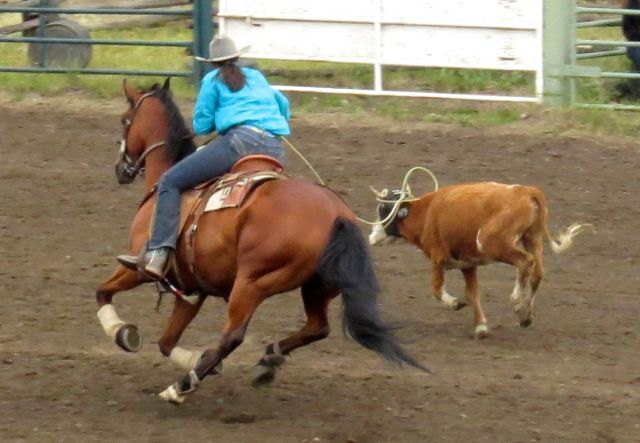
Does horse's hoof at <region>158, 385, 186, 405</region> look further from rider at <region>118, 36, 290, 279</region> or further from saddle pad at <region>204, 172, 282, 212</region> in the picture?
saddle pad at <region>204, 172, 282, 212</region>

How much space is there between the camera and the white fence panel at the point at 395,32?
1256 cm

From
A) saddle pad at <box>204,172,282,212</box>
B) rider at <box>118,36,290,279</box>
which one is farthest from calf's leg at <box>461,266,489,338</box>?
saddle pad at <box>204,172,282,212</box>

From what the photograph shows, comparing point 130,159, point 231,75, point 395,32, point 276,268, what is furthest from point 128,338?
point 395,32

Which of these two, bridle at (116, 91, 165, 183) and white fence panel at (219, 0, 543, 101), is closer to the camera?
bridle at (116, 91, 165, 183)

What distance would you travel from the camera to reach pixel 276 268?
609cm

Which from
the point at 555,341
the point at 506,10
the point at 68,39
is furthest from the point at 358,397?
the point at 68,39

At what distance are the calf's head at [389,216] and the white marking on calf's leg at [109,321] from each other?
7.34 feet

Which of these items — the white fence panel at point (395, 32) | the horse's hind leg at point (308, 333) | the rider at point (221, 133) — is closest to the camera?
the horse's hind leg at point (308, 333)

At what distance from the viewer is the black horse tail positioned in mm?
5992

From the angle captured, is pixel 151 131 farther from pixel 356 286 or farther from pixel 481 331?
pixel 481 331

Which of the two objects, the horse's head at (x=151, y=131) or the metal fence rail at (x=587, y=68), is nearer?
the horse's head at (x=151, y=131)

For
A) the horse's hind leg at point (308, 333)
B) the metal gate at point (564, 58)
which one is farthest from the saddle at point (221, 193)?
the metal gate at point (564, 58)

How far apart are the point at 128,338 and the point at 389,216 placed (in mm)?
2285

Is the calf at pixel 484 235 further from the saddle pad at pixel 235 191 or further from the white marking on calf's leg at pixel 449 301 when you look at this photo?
the saddle pad at pixel 235 191
